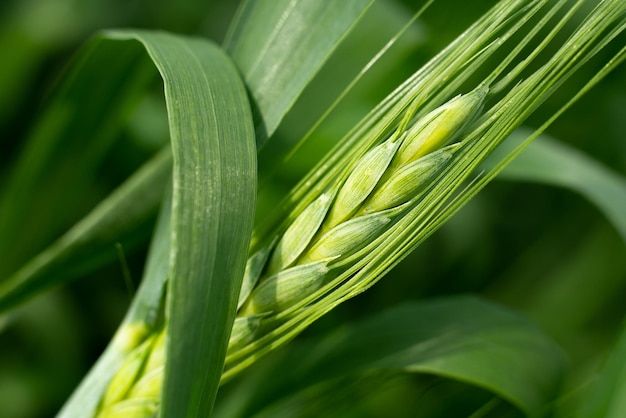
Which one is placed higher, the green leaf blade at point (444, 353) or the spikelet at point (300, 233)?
the spikelet at point (300, 233)

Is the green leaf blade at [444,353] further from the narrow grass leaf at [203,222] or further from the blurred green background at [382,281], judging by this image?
the narrow grass leaf at [203,222]

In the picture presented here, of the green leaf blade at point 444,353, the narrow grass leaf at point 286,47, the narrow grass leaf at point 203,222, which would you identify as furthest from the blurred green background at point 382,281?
the narrow grass leaf at point 203,222

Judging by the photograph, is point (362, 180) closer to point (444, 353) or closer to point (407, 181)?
point (407, 181)

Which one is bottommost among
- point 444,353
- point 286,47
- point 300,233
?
point 444,353

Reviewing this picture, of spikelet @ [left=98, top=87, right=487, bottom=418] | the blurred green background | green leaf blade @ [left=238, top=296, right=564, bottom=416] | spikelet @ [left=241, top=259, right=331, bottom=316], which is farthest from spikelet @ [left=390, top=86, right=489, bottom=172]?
the blurred green background

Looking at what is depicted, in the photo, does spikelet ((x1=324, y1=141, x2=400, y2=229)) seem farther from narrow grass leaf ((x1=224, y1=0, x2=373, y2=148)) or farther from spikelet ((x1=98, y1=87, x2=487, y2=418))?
narrow grass leaf ((x1=224, y1=0, x2=373, y2=148))

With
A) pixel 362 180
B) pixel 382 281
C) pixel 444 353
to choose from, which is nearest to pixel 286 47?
pixel 362 180

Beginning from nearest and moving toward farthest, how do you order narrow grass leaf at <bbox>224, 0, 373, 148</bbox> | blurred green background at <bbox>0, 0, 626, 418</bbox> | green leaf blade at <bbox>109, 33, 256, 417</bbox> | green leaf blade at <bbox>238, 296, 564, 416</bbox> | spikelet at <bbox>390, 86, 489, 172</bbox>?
green leaf blade at <bbox>109, 33, 256, 417</bbox>
spikelet at <bbox>390, 86, 489, 172</bbox>
narrow grass leaf at <bbox>224, 0, 373, 148</bbox>
green leaf blade at <bbox>238, 296, 564, 416</bbox>
blurred green background at <bbox>0, 0, 626, 418</bbox>

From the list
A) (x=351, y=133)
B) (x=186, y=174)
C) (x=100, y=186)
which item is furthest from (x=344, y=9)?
(x=100, y=186)
